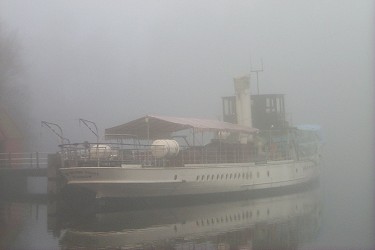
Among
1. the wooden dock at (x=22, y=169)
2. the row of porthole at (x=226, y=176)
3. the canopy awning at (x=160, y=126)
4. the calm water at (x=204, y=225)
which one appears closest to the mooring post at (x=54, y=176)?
the wooden dock at (x=22, y=169)

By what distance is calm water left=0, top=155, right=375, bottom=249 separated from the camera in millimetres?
4641

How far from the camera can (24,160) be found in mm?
9445

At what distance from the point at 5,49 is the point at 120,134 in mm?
3696

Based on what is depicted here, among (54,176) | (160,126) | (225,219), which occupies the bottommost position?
(225,219)

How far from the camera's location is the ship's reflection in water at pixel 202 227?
4590 millimetres

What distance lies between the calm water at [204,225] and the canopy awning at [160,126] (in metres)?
1.17

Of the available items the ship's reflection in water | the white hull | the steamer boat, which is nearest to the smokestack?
the steamer boat

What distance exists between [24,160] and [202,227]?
199 inches

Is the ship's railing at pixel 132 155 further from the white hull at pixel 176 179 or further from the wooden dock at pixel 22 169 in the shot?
the wooden dock at pixel 22 169

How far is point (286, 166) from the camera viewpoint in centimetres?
984

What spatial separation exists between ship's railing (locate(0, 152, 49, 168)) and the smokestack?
370 cm

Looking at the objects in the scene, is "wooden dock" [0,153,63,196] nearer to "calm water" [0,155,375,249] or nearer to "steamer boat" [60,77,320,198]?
"calm water" [0,155,375,249]

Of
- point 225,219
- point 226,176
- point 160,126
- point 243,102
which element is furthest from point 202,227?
point 243,102

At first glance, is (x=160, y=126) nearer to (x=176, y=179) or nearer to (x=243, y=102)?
(x=176, y=179)
